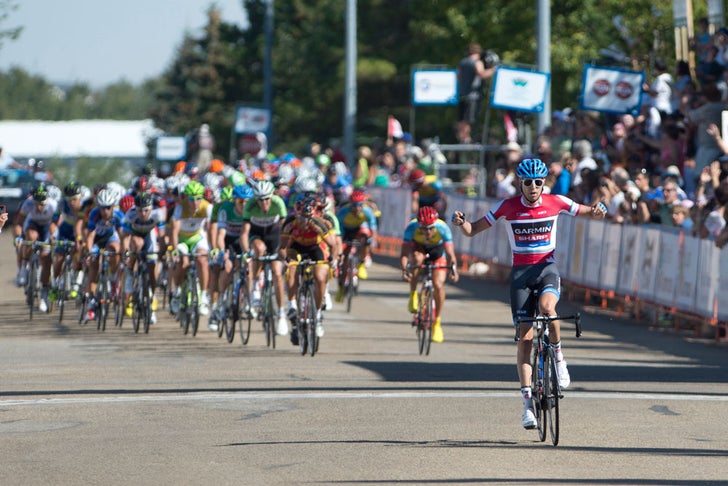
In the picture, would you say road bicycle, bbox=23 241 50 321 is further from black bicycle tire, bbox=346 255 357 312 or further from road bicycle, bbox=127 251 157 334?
black bicycle tire, bbox=346 255 357 312

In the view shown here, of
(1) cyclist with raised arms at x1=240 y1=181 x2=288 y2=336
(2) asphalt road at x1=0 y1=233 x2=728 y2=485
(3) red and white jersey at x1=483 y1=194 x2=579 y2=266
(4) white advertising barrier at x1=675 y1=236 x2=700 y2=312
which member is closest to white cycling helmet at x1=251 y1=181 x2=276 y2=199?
(1) cyclist with raised arms at x1=240 y1=181 x2=288 y2=336

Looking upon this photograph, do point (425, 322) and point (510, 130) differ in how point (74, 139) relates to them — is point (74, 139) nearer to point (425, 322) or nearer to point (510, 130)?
point (510, 130)

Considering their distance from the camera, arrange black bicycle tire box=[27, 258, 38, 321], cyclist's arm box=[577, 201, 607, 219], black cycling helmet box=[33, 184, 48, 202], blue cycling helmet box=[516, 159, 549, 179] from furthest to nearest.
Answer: black bicycle tire box=[27, 258, 38, 321] < black cycling helmet box=[33, 184, 48, 202] < cyclist's arm box=[577, 201, 607, 219] < blue cycling helmet box=[516, 159, 549, 179]

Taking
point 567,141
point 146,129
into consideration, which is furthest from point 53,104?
point 567,141

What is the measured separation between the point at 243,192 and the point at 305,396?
244 inches

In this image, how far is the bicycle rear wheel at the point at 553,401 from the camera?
10.9 m

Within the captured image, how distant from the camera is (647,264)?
69.6 feet

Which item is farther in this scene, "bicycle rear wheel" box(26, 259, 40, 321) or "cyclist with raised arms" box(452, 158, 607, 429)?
"bicycle rear wheel" box(26, 259, 40, 321)

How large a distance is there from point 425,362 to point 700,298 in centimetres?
417

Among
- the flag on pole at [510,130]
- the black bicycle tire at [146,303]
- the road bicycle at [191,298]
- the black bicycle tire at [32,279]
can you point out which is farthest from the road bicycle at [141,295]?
the flag on pole at [510,130]

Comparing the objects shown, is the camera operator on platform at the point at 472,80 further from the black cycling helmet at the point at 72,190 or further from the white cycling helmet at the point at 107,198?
the white cycling helmet at the point at 107,198

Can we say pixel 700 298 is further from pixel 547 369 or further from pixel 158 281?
pixel 547 369

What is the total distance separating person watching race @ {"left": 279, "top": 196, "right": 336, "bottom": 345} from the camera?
17.7 metres

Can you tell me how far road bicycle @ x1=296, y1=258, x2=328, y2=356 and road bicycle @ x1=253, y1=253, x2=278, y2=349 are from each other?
2.26ft
